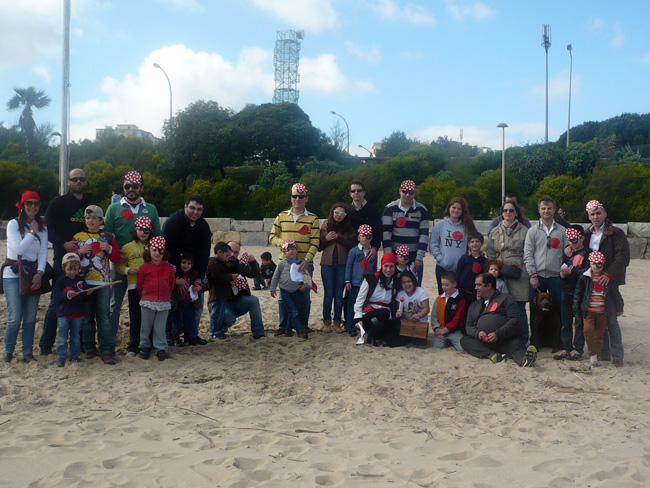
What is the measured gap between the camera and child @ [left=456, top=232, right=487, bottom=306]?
6285mm

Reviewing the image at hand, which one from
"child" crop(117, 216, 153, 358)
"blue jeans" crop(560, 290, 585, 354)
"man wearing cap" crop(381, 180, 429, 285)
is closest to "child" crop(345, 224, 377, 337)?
"man wearing cap" crop(381, 180, 429, 285)

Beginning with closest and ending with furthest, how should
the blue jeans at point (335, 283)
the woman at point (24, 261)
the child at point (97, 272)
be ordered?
the woman at point (24, 261) < the child at point (97, 272) < the blue jeans at point (335, 283)

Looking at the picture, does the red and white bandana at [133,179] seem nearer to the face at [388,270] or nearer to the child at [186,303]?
the child at [186,303]

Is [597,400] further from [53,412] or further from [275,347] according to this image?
[53,412]

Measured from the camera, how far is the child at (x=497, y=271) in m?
6.10

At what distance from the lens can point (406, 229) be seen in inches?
262

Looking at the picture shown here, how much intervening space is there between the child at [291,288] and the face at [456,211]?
180cm

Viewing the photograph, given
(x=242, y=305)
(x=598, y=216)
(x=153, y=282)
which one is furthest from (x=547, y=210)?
(x=153, y=282)

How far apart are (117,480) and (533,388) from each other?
3.35 m

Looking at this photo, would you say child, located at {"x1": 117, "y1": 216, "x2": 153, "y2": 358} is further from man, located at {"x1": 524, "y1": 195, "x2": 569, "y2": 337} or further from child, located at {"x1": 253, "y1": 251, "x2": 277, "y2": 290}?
child, located at {"x1": 253, "y1": 251, "x2": 277, "y2": 290}

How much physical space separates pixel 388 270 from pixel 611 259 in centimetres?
218

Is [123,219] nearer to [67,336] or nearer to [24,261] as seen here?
[24,261]

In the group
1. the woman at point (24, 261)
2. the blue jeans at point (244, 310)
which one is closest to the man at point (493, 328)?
the blue jeans at point (244, 310)

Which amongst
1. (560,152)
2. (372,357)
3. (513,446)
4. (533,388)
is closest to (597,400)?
(533,388)
